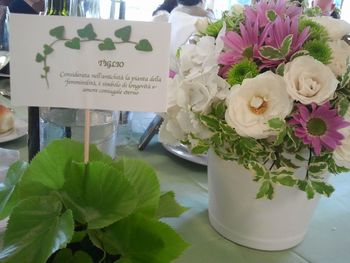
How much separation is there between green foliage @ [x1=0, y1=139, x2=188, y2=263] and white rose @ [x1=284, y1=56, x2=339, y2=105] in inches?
7.1

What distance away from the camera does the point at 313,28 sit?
45 cm

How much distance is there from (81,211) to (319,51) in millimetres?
313

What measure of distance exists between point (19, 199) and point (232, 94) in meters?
0.24

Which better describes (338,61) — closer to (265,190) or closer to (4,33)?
(265,190)

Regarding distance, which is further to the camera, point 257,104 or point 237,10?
point 237,10

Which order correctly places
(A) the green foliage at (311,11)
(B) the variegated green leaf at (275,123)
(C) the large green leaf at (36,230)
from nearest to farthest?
1. (C) the large green leaf at (36,230)
2. (B) the variegated green leaf at (275,123)
3. (A) the green foliage at (311,11)

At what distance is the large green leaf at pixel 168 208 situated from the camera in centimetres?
39

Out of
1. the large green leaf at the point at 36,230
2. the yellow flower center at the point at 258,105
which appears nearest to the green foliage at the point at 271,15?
the yellow flower center at the point at 258,105

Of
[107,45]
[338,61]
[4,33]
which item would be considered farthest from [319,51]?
[4,33]

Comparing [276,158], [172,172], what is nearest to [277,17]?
[276,158]

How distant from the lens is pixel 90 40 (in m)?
0.37

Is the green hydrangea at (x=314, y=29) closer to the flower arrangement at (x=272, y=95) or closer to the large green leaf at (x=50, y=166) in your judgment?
the flower arrangement at (x=272, y=95)

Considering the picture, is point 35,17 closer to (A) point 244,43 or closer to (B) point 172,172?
(A) point 244,43

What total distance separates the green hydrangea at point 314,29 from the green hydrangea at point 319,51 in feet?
0.05
